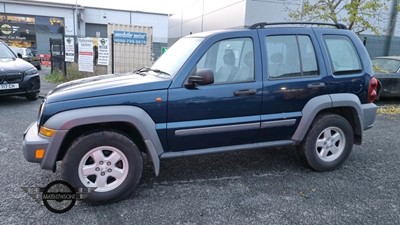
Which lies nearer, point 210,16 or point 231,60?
point 231,60

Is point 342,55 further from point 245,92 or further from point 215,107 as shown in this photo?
point 215,107

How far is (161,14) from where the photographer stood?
45875mm

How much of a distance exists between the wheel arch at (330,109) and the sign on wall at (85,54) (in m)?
9.48

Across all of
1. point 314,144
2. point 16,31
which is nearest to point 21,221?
point 314,144

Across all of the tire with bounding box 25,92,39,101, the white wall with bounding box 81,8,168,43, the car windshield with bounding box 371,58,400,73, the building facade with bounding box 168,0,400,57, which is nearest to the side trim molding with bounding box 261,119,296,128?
the car windshield with bounding box 371,58,400,73

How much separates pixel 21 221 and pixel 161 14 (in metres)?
45.8

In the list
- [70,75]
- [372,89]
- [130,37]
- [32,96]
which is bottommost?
[32,96]

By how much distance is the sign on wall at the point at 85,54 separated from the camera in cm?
1147

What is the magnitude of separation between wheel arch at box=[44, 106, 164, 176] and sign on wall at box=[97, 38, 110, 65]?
341 inches

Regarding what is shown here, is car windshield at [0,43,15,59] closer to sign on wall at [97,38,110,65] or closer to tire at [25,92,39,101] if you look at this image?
tire at [25,92,39,101]

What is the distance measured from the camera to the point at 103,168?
3207 mm

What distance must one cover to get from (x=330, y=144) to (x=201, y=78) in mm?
2045

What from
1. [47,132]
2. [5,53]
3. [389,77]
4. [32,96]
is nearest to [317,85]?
[47,132]

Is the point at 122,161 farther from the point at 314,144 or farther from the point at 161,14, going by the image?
the point at 161,14
